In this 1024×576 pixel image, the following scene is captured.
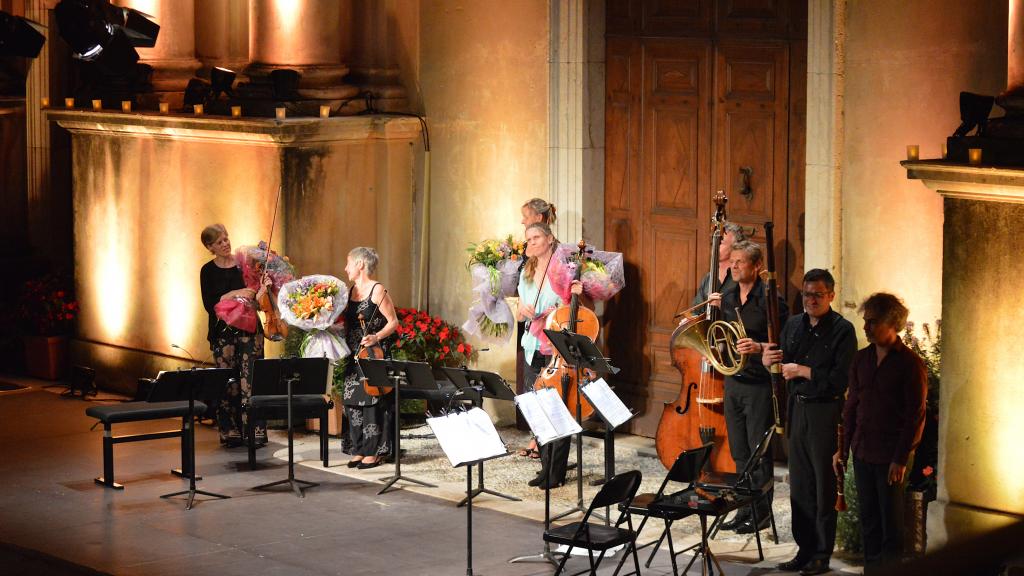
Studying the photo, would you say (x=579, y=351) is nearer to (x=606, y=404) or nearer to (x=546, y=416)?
(x=606, y=404)

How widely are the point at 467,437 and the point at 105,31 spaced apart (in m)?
6.16

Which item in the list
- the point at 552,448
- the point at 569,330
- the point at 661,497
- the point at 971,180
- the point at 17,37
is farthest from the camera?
the point at 17,37

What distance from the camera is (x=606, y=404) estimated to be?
7.87m

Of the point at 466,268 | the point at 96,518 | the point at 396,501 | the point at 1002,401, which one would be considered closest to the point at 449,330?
the point at 466,268

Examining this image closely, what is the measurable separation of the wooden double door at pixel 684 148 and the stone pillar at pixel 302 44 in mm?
2628

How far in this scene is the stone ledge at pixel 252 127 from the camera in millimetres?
11727

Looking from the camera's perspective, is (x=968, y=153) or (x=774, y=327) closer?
(x=968, y=153)

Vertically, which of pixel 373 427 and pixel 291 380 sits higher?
pixel 291 380

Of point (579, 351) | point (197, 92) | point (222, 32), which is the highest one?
point (222, 32)

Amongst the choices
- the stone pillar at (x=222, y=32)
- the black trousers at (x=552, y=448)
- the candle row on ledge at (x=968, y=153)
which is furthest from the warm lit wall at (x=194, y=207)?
the candle row on ledge at (x=968, y=153)

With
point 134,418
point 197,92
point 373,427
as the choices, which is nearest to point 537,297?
point 373,427

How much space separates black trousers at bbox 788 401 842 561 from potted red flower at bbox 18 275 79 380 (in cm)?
855

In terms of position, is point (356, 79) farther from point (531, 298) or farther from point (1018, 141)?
point (1018, 141)

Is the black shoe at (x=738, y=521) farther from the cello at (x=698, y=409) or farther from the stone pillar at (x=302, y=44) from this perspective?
the stone pillar at (x=302, y=44)
